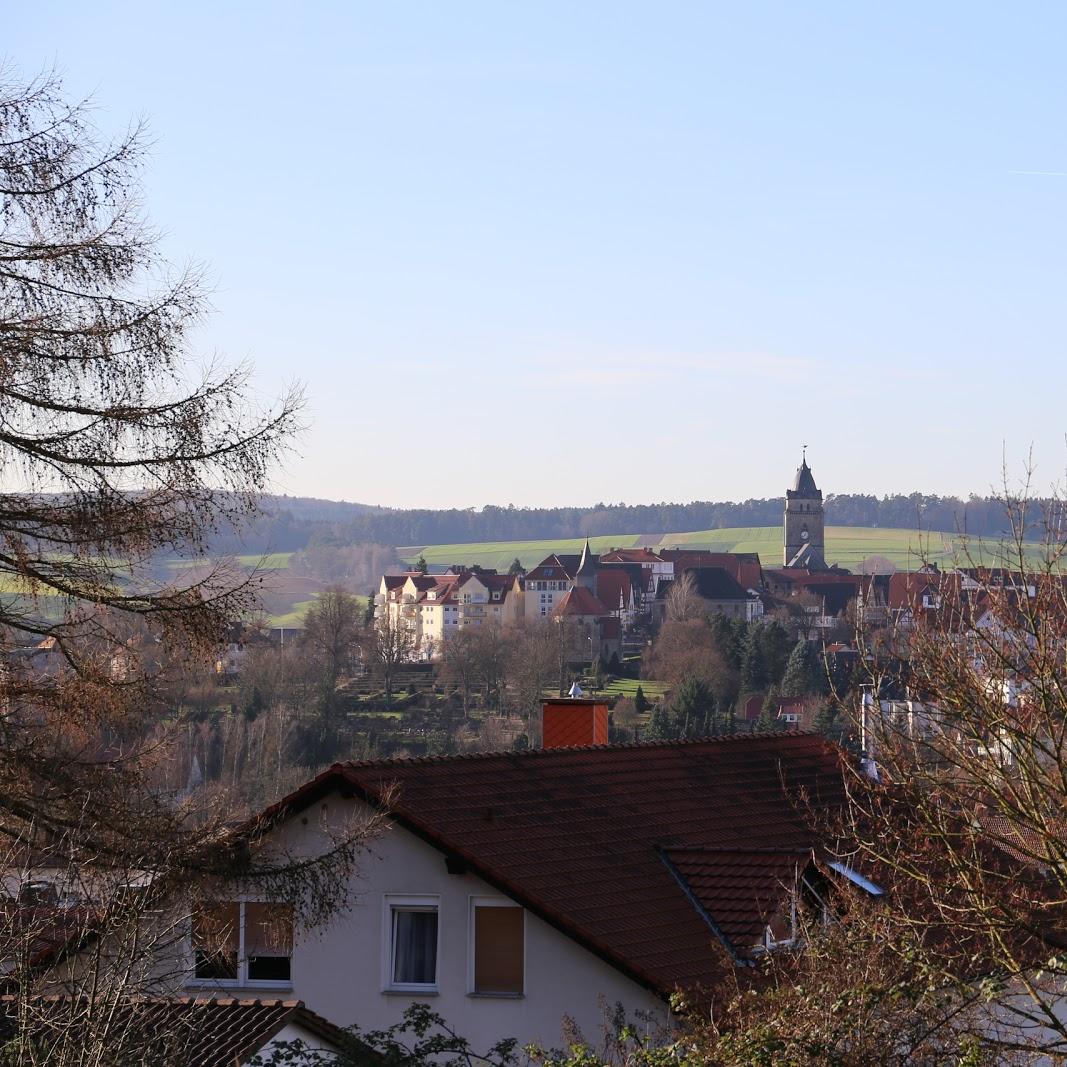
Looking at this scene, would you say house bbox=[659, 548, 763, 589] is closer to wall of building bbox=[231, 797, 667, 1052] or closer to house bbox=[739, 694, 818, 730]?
house bbox=[739, 694, 818, 730]

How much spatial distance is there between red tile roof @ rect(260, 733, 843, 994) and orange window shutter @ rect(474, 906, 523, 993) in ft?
1.05

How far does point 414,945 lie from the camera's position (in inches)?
504

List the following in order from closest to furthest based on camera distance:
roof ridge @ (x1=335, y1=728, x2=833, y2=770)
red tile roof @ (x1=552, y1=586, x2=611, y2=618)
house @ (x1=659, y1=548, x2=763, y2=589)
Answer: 1. roof ridge @ (x1=335, y1=728, x2=833, y2=770)
2. red tile roof @ (x1=552, y1=586, x2=611, y2=618)
3. house @ (x1=659, y1=548, x2=763, y2=589)

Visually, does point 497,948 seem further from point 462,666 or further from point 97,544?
point 462,666

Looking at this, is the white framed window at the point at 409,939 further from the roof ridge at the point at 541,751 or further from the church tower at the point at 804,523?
the church tower at the point at 804,523

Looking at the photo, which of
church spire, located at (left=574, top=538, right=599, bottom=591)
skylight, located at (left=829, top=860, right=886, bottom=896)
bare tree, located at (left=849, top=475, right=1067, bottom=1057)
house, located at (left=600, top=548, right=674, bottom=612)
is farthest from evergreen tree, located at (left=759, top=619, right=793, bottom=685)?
bare tree, located at (left=849, top=475, right=1067, bottom=1057)

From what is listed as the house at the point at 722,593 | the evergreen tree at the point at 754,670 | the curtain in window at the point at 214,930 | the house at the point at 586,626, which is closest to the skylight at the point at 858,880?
the curtain in window at the point at 214,930

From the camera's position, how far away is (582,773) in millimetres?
14891

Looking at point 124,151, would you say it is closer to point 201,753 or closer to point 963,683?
point 963,683

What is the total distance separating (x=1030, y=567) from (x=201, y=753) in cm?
6315

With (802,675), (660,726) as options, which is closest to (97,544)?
(660,726)

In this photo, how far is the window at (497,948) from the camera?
40.9 feet

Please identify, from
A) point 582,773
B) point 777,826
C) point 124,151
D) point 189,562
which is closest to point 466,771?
point 582,773

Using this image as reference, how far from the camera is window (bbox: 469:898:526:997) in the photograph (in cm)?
1246
